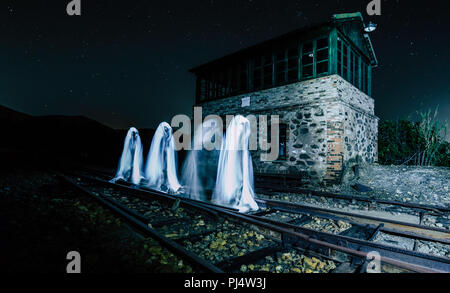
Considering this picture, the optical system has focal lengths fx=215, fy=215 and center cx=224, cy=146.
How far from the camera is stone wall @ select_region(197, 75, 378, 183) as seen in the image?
9891 mm

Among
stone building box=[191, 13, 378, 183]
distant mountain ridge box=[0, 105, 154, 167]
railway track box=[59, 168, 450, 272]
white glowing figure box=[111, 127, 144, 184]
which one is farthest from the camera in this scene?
distant mountain ridge box=[0, 105, 154, 167]

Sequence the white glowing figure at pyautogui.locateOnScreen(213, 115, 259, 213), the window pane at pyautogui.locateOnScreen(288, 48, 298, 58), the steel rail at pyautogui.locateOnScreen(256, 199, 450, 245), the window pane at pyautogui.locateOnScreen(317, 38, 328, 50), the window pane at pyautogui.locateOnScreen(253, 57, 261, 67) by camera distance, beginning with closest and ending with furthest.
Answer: the steel rail at pyautogui.locateOnScreen(256, 199, 450, 245)
the white glowing figure at pyautogui.locateOnScreen(213, 115, 259, 213)
the window pane at pyautogui.locateOnScreen(317, 38, 328, 50)
the window pane at pyautogui.locateOnScreen(288, 48, 298, 58)
the window pane at pyautogui.locateOnScreen(253, 57, 261, 67)

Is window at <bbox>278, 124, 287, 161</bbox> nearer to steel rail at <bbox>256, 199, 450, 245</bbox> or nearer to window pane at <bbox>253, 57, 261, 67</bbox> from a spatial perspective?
window pane at <bbox>253, 57, 261, 67</bbox>

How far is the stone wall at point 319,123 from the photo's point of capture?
9.89 m

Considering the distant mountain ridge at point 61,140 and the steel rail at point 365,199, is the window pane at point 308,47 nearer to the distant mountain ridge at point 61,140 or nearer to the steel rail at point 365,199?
the steel rail at point 365,199

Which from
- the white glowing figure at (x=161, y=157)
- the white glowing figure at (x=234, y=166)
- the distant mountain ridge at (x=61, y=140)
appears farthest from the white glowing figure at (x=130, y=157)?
the distant mountain ridge at (x=61, y=140)

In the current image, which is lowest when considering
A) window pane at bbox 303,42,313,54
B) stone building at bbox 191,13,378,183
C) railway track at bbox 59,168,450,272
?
railway track at bbox 59,168,450,272

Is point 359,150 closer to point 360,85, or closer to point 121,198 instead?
point 360,85

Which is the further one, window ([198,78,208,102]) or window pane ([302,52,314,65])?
window ([198,78,208,102])

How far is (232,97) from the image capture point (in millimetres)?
13969

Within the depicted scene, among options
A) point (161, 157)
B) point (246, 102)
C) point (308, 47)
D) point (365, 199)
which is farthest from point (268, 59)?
point (365, 199)

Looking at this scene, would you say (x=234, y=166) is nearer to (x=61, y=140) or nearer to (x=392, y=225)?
(x=392, y=225)

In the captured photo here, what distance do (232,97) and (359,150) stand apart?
791cm

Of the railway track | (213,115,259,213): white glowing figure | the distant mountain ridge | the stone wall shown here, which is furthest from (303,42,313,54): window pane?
the distant mountain ridge
